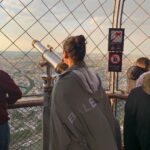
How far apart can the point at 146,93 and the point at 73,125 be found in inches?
23.4

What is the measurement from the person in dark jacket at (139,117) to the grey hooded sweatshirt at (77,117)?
30cm

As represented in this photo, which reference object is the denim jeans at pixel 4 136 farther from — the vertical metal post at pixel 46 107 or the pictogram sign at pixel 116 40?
the pictogram sign at pixel 116 40

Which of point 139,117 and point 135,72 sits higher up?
point 135,72

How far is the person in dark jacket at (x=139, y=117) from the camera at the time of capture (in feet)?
11.5

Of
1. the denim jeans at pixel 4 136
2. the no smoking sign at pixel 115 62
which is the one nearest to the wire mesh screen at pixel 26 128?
the denim jeans at pixel 4 136

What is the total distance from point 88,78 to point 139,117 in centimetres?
47

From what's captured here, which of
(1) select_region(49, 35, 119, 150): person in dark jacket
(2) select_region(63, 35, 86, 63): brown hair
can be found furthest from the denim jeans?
(2) select_region(63, 35, 86, 63): brown hair

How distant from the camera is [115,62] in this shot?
19.1 ft

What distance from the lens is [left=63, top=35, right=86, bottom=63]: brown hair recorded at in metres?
3.29

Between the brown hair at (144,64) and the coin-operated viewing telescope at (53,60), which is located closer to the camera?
the coin-operated viewing telescope at (53,60)

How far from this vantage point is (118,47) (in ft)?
19.2

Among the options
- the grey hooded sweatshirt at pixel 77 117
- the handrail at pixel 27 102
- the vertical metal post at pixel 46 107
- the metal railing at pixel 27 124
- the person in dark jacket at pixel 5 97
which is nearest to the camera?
the grey hooded sweatshirt at pixel 77 117

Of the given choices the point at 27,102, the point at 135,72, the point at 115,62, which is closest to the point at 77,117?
the point at 27,102

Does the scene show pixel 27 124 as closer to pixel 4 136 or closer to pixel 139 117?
pixel 4 136
